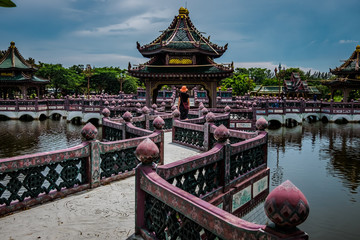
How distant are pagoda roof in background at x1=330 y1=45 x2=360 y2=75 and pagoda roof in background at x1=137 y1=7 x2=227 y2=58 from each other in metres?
21.7

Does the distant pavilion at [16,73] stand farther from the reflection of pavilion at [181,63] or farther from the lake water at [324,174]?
the lake water at [324,174]

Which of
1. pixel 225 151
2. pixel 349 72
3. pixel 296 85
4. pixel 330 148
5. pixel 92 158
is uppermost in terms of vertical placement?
pixel 349 72

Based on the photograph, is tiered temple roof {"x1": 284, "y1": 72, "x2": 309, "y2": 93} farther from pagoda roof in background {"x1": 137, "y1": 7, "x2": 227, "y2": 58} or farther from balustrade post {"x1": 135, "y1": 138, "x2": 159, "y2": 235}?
balustrade post {"x1": 135, "y1": 138, "x2": 159, "y2": 235}

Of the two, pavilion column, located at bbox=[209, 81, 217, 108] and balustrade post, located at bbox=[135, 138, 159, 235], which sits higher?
pavilion column, located at bbox=[209, 81, 217, 108]

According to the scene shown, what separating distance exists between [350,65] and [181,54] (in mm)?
28007

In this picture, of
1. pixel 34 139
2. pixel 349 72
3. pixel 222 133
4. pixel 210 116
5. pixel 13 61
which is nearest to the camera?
pixel 222 133

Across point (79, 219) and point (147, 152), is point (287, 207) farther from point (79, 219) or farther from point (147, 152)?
point (79, 219)

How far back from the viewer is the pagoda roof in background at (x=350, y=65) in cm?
3646

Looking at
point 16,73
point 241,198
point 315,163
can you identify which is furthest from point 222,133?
point 16,73

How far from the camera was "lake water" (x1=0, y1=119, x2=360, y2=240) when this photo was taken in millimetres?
8352

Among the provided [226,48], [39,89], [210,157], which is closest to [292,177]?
[210,157]

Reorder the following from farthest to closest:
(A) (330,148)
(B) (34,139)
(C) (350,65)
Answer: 1. (C) (350,65)
2. (B) (34,139)
3. (A) (330,148)

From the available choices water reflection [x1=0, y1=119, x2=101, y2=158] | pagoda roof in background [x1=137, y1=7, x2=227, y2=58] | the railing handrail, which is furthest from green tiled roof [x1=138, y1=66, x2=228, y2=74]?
the railing handrail

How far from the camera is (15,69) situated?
34469 millimetres
